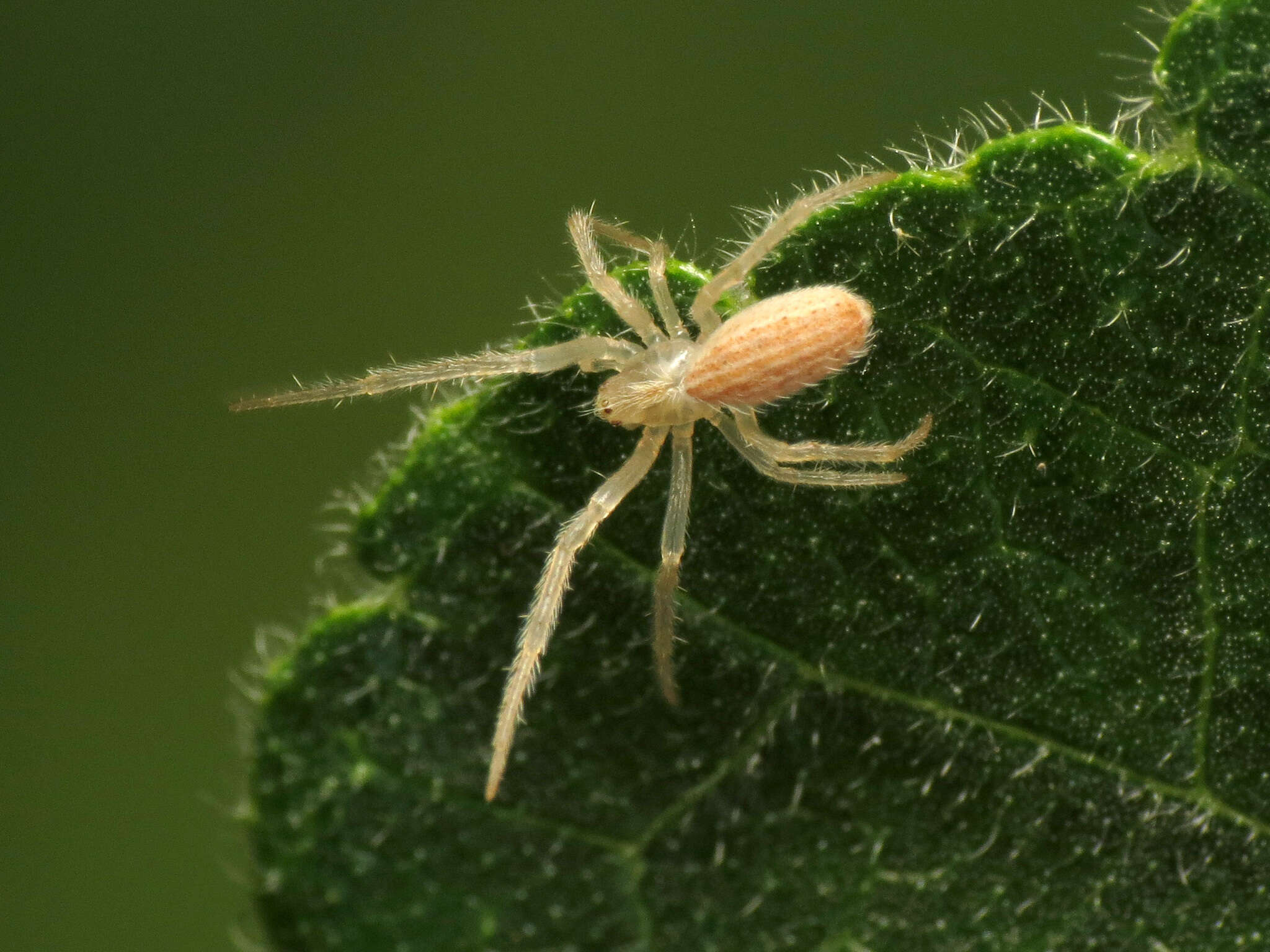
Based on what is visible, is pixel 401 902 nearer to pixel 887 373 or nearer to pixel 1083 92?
pixel 887 373

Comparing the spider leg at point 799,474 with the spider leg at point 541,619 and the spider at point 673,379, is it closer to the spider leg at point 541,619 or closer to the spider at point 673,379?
the spider at point 673,379

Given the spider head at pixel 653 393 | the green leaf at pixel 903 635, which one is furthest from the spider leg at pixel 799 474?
the spider head at pixel 653 393

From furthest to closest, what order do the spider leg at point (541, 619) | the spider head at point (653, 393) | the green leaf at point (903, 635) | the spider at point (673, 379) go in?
the spider head at point (653, 393)
the spider leg at point (541, 619)
the spider at point (673, 379)
the green leaf at point (903, 635)

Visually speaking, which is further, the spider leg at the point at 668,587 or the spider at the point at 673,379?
the spider leg at the point at 668,587

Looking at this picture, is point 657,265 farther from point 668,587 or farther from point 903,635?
point 903,635

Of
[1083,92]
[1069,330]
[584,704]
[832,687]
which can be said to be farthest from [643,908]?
[1083,92]

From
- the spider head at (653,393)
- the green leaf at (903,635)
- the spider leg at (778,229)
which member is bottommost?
the green leaf at (903,635)

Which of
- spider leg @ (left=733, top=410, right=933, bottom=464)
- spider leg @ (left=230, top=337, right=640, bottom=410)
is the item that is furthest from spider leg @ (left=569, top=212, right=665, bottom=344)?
spider leg @ (left=733, top=410, right=933, bottom=464)

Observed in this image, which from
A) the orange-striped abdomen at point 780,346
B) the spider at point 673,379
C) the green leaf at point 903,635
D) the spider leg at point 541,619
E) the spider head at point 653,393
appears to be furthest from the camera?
the spider head at point 653,393

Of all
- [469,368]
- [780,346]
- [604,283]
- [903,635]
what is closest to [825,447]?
[780,346]
